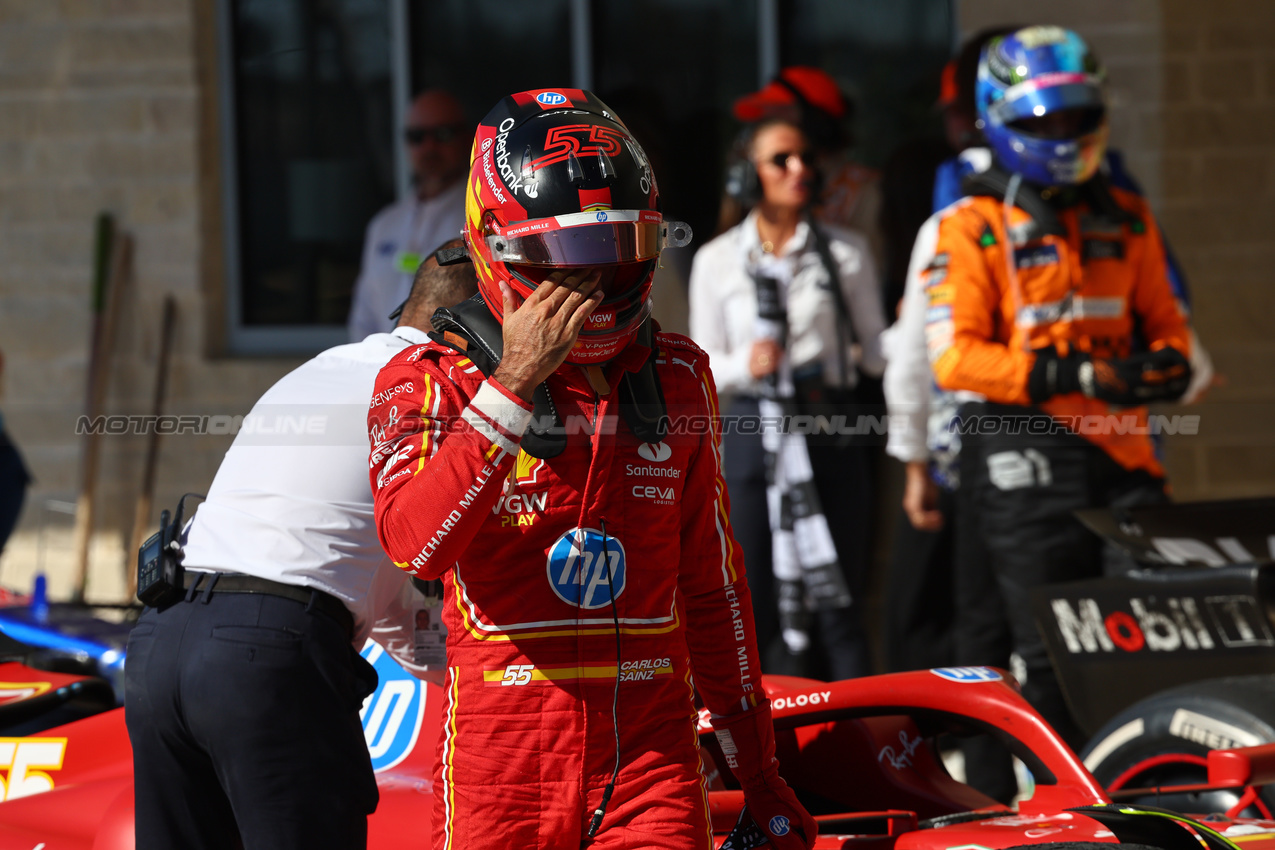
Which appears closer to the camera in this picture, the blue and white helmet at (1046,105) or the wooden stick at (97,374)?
the blue and white helmet at (1046,105)

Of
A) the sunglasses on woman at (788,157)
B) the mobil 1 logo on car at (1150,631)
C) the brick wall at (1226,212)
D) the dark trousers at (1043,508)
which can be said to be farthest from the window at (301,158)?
the mobil 1 logo on car at (1150,631)

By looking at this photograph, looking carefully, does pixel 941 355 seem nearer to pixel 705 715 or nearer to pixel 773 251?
pixel 773 251

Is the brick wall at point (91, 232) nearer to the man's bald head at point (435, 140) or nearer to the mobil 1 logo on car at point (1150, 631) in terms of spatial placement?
the man's bald head at point (435, 140)

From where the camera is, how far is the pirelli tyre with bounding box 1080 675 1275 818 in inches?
114

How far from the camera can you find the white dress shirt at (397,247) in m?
5.46

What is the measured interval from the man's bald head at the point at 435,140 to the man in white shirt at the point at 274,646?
3.22 meters

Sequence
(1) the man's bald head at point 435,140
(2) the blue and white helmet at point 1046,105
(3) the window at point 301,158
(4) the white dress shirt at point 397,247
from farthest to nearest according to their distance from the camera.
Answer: (3) the window at point 301,158 < (1) the man's bald head at point 435,140 < (4) the white dress shirt at point 397,247 < (2) the blue and white helmet at point 1046,105

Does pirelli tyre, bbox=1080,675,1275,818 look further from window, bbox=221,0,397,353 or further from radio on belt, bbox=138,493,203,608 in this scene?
window, bbox=221,0,397,353

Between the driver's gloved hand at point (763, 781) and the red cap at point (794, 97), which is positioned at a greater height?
the red cap at point (794, 97)

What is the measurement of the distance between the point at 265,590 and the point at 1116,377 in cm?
248

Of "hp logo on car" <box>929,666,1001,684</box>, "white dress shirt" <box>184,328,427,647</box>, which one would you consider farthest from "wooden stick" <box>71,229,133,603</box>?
"hp logo on car" <box>929,666,1001,684</box>

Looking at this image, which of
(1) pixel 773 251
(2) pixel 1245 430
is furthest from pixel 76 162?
(2) pixel 1245 430

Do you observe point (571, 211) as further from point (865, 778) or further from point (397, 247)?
point (397, 247)

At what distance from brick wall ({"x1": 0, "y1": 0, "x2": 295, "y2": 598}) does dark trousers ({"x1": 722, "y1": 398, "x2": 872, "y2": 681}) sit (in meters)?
2.76
